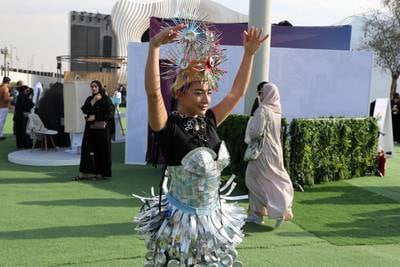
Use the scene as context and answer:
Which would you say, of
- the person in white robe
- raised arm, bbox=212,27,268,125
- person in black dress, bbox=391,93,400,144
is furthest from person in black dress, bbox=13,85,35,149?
person in black dress, bbox=391,93,400,144

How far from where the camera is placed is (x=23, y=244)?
5.38m

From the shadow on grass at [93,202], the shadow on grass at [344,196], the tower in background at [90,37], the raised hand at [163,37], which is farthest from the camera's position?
the tower in background at [90,37]

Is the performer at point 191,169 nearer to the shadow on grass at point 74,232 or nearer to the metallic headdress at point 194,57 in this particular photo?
the metallic headdress at point 194,57

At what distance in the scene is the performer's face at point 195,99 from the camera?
2.84m

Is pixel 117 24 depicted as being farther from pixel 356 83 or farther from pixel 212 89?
pixel 212 89

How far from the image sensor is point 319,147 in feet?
30.7

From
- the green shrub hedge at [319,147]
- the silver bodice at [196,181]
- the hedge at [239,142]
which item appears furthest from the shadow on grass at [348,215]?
the silver bodice at [196,181]

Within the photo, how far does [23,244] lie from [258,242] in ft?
8.49

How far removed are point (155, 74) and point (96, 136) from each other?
6.87m

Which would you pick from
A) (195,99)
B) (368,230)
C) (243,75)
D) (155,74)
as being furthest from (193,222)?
(368,230)

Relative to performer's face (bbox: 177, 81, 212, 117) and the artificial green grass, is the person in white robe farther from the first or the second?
performer's face (bbox: 177, 81, 212, 117)

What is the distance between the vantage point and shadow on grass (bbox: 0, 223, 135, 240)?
5.70 metres

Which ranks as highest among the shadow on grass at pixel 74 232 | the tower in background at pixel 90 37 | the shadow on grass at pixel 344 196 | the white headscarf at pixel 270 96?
the tower in background at pixel 90 37

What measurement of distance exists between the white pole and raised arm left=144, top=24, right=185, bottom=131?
6.24 metres
